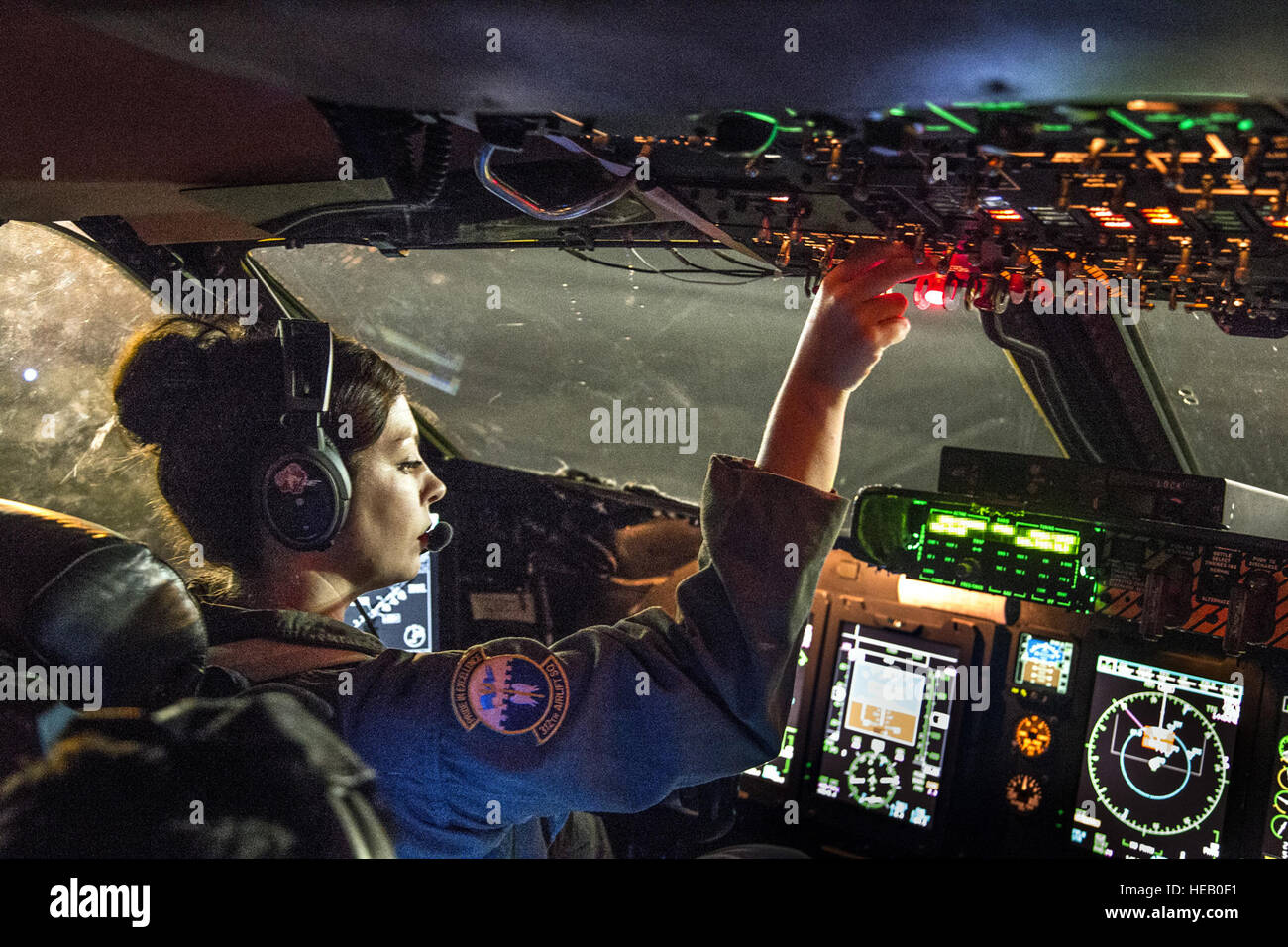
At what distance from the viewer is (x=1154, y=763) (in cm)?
A: 194

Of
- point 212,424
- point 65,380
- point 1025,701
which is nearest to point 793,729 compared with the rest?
point 1025,701

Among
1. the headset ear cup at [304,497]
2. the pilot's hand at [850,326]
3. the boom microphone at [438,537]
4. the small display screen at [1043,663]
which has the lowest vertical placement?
the small display screen at [1043,663]

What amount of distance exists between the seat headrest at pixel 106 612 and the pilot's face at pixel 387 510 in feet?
1.62

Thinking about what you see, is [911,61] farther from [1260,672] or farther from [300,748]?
[1260,672]

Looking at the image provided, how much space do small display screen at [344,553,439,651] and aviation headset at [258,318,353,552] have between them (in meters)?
0.60

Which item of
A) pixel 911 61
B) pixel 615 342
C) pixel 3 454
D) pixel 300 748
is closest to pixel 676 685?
pixel 300 748

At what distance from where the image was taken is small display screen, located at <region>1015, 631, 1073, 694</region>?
2072 mm

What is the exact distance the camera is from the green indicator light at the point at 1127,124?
94cm

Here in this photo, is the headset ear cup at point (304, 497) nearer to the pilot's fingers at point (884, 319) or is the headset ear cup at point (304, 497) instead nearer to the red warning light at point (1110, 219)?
the pilot's fingers at point (884, 319)

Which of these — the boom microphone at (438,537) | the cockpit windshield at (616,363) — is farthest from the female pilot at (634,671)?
the cockpit windshield at (616,363)

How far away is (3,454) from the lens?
104 inches

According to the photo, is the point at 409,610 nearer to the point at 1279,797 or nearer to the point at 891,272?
the point at 891,272

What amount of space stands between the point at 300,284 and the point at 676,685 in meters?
1.93

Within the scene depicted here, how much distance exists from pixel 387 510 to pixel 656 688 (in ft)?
3.49
